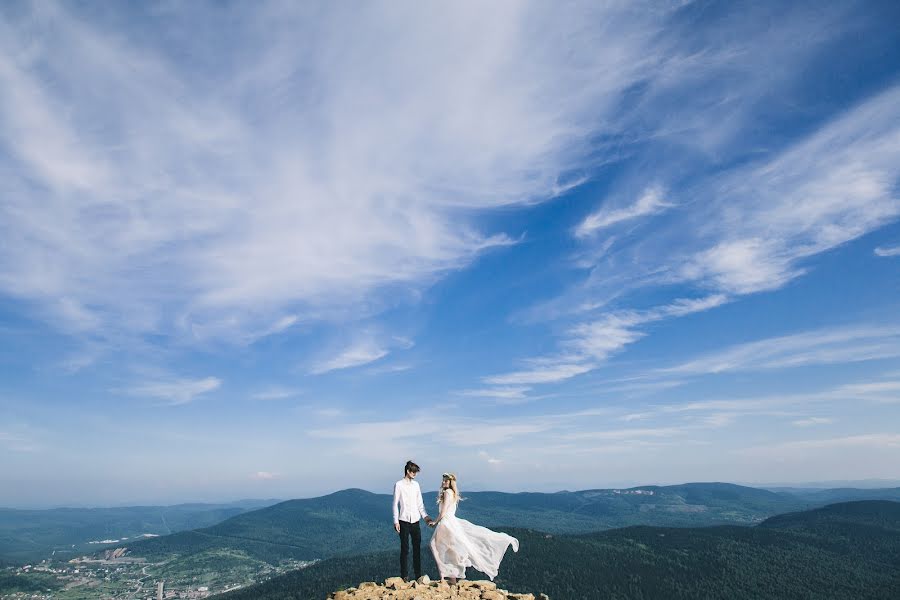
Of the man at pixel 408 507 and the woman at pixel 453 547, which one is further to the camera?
the woman at pixel 453 547

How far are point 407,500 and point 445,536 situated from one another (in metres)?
2.54

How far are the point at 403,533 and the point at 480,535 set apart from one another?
402cm

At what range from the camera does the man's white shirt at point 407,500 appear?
2025 cm

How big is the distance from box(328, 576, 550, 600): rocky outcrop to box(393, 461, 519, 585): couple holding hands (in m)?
0.68

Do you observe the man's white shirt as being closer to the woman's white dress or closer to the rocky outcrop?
the woman's white dress

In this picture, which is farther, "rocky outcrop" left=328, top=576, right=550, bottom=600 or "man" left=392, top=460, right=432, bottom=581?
"man" left=392, top=460, right=432, bottom=581

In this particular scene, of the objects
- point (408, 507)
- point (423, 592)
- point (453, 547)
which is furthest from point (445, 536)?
point (423, 592)

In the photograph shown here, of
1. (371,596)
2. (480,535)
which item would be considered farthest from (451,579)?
(371,596)

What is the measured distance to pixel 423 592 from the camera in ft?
60.3

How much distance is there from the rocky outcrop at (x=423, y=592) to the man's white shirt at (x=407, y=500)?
225cm

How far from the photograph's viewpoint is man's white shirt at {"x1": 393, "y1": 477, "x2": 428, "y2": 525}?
20.2 m

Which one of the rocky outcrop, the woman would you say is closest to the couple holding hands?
the woman

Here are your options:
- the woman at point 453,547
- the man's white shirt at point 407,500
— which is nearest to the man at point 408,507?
the man's white shirt at point 407,500

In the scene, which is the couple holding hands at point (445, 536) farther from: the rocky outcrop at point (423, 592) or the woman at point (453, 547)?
the rocky outcrop at point (423, 592)
